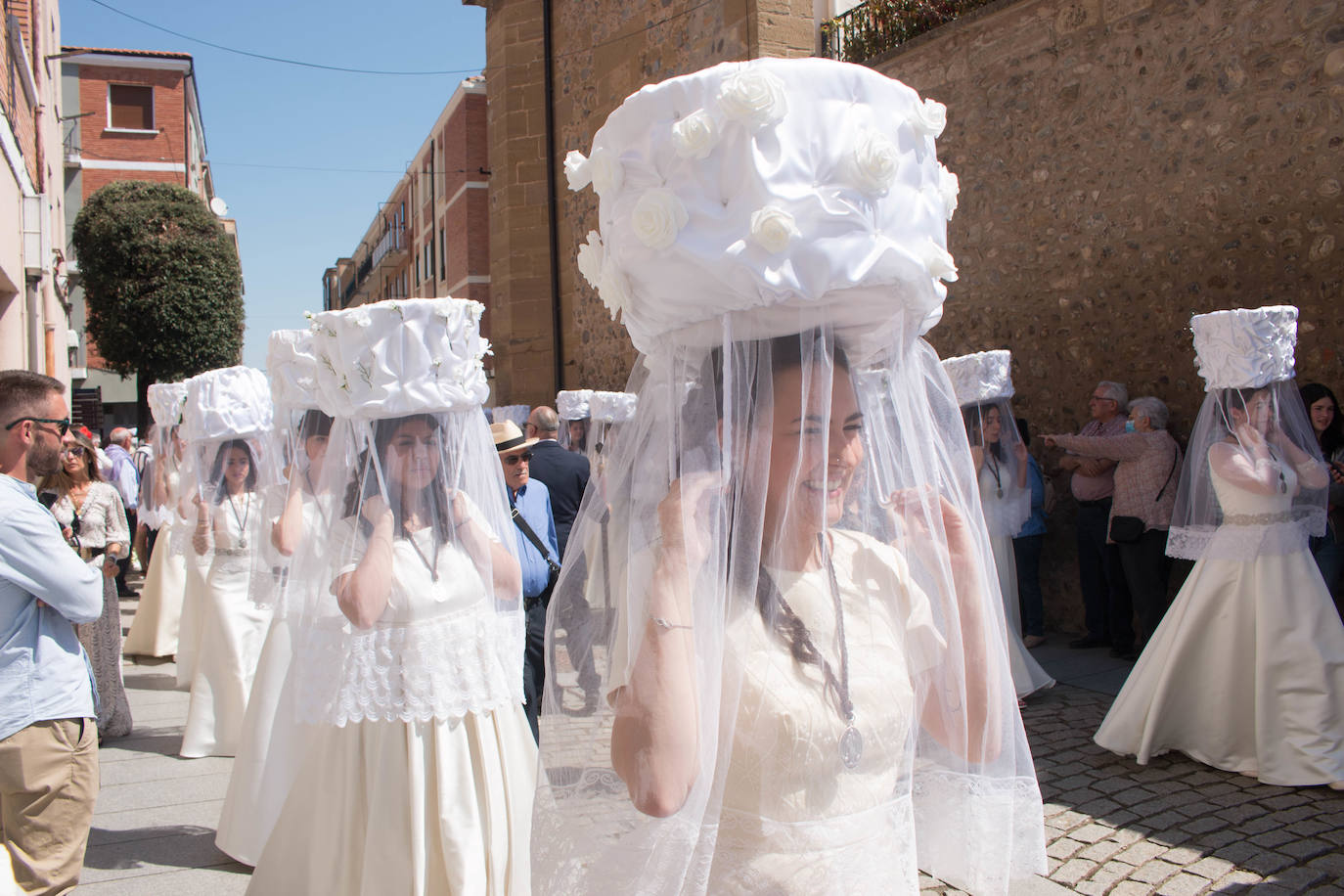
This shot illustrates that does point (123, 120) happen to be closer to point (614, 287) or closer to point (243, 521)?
point (243, 521)

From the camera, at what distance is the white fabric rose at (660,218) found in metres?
1.62

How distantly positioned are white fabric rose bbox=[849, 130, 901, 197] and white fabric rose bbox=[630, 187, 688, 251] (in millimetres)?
287

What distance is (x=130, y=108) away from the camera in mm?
29719

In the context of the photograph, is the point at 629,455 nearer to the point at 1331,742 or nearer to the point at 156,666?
the point at 1331,742

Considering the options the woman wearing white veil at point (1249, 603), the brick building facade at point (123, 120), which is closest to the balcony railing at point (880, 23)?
the woman wearing white veil at point (1249, 603)

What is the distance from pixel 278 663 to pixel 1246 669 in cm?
460

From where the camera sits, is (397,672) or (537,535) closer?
(397,672)

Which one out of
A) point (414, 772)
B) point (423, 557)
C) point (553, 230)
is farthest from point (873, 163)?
point (553, 230)

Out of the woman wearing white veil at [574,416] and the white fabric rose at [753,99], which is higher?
the white fabric rose at [753,99]

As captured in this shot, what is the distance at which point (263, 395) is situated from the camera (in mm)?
6387

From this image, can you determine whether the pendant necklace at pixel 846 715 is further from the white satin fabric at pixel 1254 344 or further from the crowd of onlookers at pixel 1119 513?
the crowd of onlookers at pixel 1119 513

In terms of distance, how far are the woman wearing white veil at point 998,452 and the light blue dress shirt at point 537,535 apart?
114 inches

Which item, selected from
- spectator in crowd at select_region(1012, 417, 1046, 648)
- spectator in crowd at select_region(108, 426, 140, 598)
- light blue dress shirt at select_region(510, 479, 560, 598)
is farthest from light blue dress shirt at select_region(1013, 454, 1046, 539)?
spectator in crowd at select_region(108, 426, 140, 598)

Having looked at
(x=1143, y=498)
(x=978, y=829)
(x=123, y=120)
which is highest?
(x=123, y=120)
